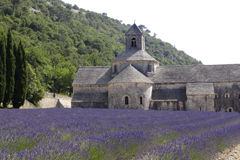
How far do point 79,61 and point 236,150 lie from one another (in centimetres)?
8377

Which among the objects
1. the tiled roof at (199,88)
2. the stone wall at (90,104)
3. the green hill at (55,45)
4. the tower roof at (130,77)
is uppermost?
the green hill at (55,45)

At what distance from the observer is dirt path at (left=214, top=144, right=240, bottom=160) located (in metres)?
9.68

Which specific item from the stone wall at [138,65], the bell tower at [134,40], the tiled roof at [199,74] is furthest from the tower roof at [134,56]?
the tiled roof at [199,74]

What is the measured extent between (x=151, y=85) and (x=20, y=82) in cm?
1702

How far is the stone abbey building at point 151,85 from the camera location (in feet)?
126

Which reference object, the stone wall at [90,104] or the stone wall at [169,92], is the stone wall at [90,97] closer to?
the stone wall at [90,104]

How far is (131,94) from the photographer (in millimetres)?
38219

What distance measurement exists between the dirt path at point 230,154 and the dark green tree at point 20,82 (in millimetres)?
28608

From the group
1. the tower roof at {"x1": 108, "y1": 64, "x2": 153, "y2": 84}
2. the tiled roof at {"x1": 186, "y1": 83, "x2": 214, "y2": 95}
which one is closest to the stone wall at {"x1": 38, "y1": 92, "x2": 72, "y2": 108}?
the tower roof at {"x1": 108, "y1": 64, "x2": 153, "y2": 84}

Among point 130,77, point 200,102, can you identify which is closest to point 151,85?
point 130,77

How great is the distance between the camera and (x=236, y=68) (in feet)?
140

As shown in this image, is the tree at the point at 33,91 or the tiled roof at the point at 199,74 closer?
the tiled roof at the point at 199,74

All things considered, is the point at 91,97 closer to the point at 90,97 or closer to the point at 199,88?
the point at 90,97

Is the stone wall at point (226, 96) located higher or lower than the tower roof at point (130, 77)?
lower
